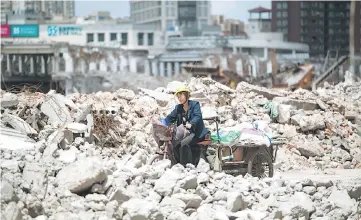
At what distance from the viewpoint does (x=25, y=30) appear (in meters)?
88.9

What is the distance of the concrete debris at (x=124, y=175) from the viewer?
8.25 meters

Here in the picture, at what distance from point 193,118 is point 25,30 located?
8079 cm

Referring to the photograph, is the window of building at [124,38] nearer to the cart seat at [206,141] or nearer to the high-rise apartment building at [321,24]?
the high-rise apartment building at [321,24]

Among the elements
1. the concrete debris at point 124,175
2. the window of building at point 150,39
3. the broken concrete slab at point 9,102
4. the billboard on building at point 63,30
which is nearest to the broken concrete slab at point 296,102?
the concrete debris at point 124,175

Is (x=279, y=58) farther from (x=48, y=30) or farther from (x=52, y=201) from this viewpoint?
(x=52, y=201)

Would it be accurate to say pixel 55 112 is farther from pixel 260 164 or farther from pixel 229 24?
pixel 229 24

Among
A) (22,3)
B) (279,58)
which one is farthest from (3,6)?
(279,58)

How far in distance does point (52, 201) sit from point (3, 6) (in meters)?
109

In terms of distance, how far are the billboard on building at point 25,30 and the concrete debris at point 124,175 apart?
75.4 meters

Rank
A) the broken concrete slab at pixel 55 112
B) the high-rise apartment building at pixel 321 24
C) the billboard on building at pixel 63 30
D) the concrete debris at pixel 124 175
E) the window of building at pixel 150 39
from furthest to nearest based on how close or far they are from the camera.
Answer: the window of building at pixel 150 39, the high-rise apartment building at pixel 321 24, the billboard on building at pixel 63 30, the broken concrete slab at pixel 55 112, the concrete debris at pixel 124 175

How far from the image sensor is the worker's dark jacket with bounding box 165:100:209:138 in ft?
33.4

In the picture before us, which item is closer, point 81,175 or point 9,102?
point 81,175

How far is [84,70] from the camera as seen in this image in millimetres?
82562

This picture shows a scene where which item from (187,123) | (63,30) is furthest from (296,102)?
(63,30)
